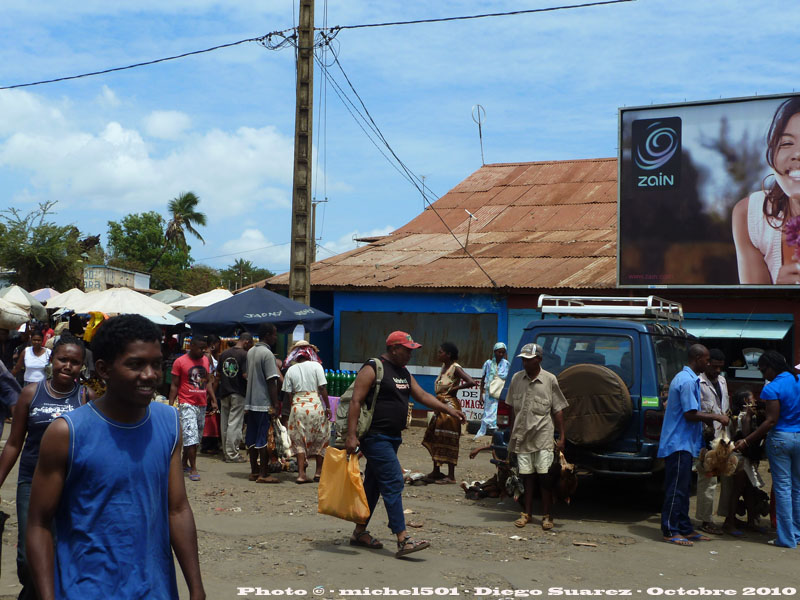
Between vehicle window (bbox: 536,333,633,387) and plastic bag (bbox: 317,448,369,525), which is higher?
vehicle window (bbox: 536,333,633,387)

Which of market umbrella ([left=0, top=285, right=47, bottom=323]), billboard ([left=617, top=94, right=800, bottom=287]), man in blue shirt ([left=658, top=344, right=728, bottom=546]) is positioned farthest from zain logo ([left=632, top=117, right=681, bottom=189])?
market umbrella ([left=0, top=285, right=47, bottom=323])

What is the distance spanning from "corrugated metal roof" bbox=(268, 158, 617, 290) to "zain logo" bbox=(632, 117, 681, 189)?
1964 millimetres

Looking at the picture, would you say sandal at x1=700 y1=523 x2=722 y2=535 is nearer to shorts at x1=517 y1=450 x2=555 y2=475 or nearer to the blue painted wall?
shorts at x1=517 y1=450 x2=555 y2=475

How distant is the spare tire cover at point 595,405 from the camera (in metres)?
8.43

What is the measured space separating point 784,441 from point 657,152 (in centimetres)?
979

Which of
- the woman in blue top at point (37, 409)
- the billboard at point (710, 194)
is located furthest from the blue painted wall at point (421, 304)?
the woman in blue top at point (37, 409)

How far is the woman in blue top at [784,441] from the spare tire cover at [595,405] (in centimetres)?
118

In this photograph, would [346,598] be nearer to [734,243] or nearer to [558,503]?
[558,503]

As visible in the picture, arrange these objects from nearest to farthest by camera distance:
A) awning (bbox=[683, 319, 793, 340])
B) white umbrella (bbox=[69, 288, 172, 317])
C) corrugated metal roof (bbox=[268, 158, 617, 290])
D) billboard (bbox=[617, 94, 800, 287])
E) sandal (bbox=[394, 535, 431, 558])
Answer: sandal (bbox=[394, 535, 431, 558])
awning (bbox=[683, 319, 793, 340])
billboard (bbox=[617, 94, 800, 287])
corrugated metal roof (bbox=[268, 158, 617, 290])
white umbrella (bbox=[69, 288, 172, 317])

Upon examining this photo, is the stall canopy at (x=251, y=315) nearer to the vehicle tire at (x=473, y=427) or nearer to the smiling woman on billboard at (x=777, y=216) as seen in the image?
the vehicle tire at (x=473, y=427)

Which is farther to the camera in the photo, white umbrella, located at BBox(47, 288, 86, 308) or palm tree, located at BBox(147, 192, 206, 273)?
palm tree, located at BBox(147, 192, 206, 273)

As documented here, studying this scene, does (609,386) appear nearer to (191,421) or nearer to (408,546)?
(408,546)

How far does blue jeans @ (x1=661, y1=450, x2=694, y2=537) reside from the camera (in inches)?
305

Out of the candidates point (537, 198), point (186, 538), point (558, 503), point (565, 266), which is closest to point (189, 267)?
point (537, 198)
